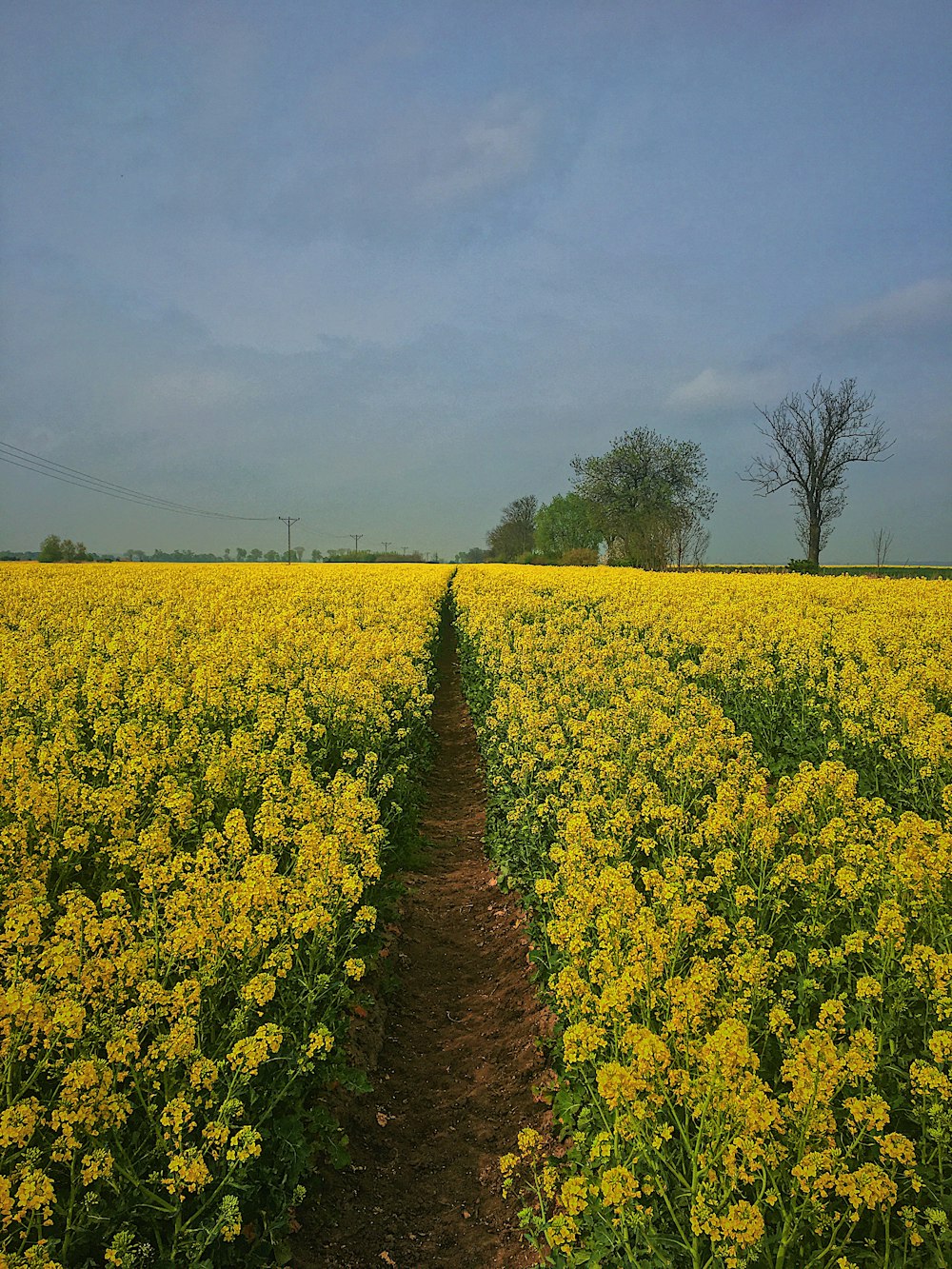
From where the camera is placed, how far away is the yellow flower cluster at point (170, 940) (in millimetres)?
3260

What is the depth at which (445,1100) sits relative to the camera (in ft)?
18.0

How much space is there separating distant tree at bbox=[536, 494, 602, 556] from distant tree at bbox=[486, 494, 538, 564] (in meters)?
5.17

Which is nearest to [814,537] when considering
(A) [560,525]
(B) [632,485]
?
(B) [632,485]

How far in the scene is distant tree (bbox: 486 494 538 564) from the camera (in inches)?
5172

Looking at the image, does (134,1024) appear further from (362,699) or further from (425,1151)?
(362,699)

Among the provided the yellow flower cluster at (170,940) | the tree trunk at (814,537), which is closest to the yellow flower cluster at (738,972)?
the yellow flower cluster at (170,940)

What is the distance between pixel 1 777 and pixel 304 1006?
10.1 ft

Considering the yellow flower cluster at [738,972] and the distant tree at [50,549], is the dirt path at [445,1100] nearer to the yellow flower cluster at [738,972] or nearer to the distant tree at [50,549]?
the yellow flower cluster at [738,972]

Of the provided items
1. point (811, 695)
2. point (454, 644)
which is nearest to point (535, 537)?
point (454, 644)

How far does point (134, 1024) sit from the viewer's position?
365 centimetres

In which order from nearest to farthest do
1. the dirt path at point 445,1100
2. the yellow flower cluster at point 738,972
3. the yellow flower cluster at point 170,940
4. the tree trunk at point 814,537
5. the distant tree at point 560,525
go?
1. the yellow flower cluster at point 738,972
2. the yellow flower cluster at point 170,940
3. the dirt path at point 445,1100
4. the tree trunk at point 814,537
5. the distant tree at point 560,525

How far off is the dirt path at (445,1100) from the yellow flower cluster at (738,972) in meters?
0.47

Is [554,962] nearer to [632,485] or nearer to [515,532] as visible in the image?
[632,485]

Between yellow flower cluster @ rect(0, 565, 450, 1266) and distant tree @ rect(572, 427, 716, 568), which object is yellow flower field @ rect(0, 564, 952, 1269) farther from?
distant tree @ rect(572, 427, 716, 568)
